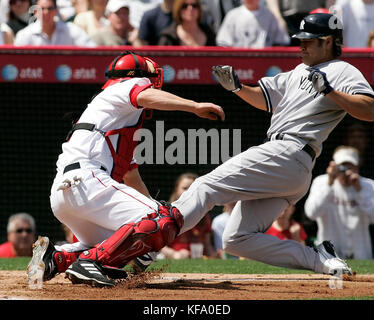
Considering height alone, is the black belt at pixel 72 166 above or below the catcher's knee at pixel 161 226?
above

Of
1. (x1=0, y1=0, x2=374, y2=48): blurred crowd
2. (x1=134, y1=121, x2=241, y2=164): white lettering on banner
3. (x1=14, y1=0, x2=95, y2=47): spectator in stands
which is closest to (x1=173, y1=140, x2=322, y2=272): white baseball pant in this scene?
(x1=134, y1=121, x2=241, y2=164): white lettering on banner

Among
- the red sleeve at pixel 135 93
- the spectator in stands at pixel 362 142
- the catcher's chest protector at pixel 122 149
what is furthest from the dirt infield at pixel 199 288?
the spectator in stands at pixel 362 142

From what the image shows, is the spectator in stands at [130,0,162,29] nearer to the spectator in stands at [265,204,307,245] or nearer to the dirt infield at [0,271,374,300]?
the spectator in stands at [265,204,307,245]

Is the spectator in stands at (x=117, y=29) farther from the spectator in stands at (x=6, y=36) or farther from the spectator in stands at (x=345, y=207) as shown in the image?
the spectator in stands at (x=345, y=207)

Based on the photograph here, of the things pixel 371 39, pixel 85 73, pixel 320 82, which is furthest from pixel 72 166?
pixel 371 39

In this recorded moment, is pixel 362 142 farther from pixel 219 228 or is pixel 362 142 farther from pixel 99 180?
pixel 99 180
